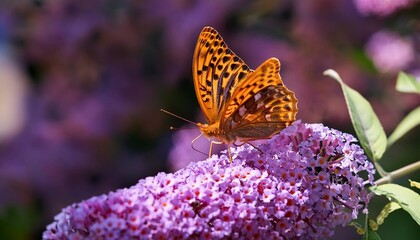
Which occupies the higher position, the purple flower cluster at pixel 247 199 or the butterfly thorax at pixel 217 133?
the butterfly thorax at pixel 217 133

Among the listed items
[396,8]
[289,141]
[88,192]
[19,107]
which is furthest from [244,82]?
[19,107]

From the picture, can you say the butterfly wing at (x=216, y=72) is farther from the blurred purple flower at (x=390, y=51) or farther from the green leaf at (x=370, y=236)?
the blurred purple flower at (x=390, y=51)

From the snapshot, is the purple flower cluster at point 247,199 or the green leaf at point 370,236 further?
the green leaf at point 370,236

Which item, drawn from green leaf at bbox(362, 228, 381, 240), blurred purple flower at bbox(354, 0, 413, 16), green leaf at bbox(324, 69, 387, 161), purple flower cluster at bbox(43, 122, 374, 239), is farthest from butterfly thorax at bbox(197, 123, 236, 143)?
blurred purple flower at bbox(354, 0, 413, 16)

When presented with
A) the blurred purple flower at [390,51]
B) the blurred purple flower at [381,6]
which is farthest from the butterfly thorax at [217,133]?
→ the blurred purple flower at [390,51]

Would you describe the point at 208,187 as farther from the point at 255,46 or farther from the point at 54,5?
the point at 54,5

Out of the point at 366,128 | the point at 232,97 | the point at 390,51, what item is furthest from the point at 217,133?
the point at 390,51

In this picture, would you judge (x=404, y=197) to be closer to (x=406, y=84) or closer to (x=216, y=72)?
(x=406, y=84)
